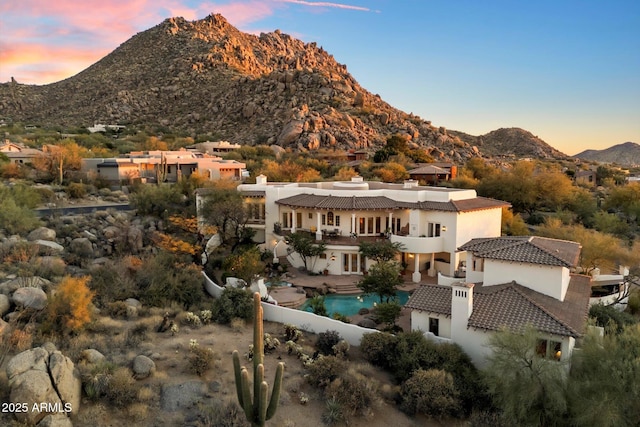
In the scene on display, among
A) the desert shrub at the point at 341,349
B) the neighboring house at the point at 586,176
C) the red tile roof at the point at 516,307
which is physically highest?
the neighboring house at the point at 586,176

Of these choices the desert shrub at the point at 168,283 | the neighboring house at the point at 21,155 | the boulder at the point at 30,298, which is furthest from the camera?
the neighboring house at the point at 21,155

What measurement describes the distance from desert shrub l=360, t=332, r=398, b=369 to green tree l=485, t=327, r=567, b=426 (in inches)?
150

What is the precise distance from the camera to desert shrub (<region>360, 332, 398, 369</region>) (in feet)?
53.1

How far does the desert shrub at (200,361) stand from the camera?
14.6m

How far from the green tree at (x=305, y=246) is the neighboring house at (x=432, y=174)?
23.1m

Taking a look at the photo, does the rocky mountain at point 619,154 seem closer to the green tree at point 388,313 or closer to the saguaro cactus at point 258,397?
the green tree at point 388,313

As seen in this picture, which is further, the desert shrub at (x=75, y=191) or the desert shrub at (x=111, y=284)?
the desert shrub at (x=75, y=191)

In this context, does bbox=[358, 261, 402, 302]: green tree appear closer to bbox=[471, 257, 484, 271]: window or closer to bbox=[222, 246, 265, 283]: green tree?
bbox=[471, 257, 484, 271]: window

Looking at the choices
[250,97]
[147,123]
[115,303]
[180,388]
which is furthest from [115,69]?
[180,388]

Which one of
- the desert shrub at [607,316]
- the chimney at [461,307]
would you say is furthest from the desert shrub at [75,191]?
the desert shrub at [607,316]

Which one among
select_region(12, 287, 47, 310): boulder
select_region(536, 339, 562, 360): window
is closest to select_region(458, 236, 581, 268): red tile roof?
select_region(536, 339, 562, 360): window

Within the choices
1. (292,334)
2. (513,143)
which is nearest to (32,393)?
(292,334)

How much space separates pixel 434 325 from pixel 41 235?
21035 mm

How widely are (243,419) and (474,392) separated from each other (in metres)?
7.40
